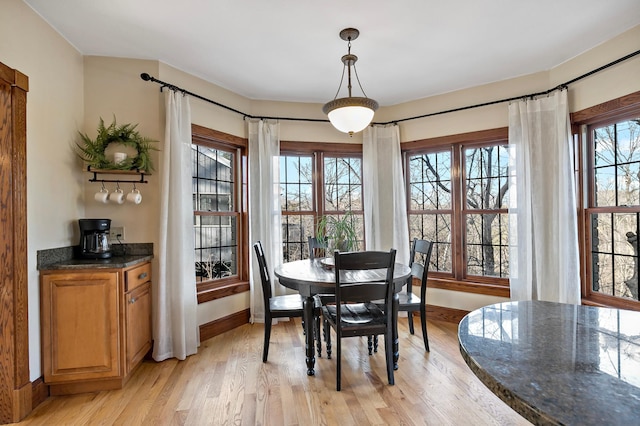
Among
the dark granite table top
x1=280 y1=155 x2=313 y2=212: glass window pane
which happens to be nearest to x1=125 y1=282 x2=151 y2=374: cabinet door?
x1=280 y1=155 x2=313 y2=212: glass window pane

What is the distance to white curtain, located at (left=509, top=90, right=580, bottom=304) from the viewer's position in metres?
2.98

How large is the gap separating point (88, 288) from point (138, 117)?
60.2 inches

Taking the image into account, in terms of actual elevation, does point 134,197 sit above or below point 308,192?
below

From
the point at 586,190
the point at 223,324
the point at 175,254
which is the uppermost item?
the point at 586,190

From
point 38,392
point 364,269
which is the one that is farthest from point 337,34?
point 38,392

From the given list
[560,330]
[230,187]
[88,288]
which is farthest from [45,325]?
[560,330]

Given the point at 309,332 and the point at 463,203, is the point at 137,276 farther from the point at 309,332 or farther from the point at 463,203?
the point at 463,203

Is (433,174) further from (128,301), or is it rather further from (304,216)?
(128,301)

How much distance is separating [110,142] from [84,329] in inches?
59.0

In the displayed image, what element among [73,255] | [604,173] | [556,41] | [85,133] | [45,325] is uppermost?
[556,41]

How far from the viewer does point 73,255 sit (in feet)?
8.71

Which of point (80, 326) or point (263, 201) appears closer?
point (80, 326)

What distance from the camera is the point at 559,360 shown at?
30.5 inches

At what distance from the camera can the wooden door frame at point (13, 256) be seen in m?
2.03
